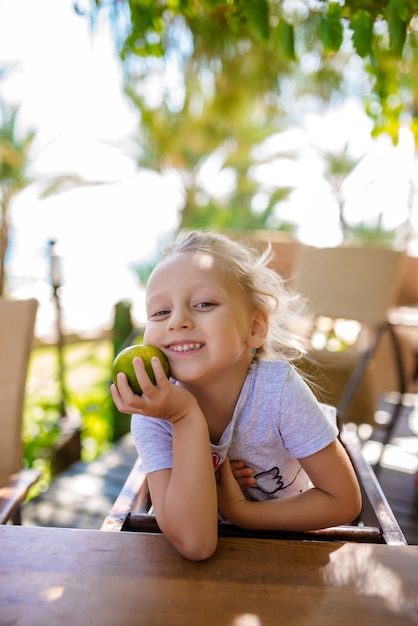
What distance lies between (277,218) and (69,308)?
7.37 m

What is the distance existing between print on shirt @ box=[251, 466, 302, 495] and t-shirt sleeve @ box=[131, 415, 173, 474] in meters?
0.22

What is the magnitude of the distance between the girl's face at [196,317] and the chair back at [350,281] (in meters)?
2.18

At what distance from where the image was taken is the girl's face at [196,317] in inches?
41.0

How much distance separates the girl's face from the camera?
104 centimetres

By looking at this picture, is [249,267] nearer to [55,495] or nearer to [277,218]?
[55,495]

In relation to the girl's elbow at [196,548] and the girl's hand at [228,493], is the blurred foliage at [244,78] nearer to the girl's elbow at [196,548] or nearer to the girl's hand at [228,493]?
the girl's hand at [228,493]

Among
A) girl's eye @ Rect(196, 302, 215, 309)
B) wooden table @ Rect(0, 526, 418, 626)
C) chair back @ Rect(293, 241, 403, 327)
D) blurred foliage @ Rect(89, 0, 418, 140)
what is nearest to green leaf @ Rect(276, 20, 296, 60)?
blurred foliage @ Rect(89, 0, 418, 140)

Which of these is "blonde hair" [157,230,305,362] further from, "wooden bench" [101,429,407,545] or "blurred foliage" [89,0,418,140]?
"blurred foliage" [89,0,418,140]

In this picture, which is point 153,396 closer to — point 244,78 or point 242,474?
point 242,474

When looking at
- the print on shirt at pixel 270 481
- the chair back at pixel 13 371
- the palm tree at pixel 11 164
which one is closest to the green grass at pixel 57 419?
the chair back at pixel 13 371

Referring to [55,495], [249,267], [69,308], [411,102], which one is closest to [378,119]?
[249,267]

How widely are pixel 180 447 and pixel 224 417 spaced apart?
23cm

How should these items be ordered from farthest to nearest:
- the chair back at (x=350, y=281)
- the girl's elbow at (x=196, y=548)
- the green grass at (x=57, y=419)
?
the green grass at (x=57, y=419) → the chair back at (x=350, y=281) → the girl's elbow at (x=196, y=548)

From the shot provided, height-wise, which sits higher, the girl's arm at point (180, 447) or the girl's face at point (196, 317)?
the girl's face at point (196, 317)
